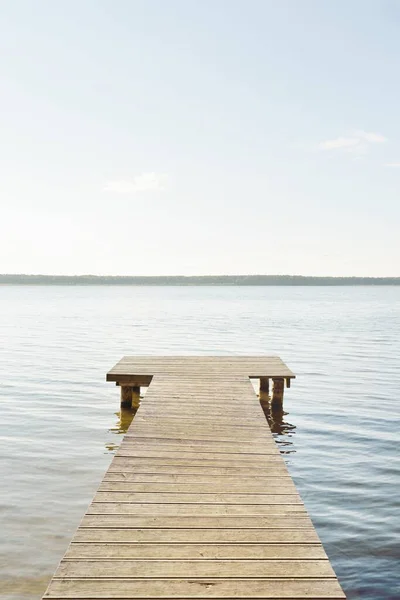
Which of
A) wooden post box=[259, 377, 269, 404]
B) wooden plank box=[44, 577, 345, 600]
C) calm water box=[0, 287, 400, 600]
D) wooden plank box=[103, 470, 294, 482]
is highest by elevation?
wooden plank box=[44, 577, 345, 600]

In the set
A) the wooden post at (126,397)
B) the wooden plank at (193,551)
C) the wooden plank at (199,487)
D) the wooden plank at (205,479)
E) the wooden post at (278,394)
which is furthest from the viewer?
the wooden post at (278,394)

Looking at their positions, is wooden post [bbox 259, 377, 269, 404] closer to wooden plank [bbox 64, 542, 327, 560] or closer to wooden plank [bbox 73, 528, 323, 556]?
wooden plank [bbox 73, 528, 323, 556]

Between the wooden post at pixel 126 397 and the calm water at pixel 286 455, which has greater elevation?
the wooden post at pixel 126 397

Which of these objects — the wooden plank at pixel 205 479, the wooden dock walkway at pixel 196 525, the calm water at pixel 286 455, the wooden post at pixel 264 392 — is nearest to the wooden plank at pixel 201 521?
the wooden dock walkway at pixel 196 525

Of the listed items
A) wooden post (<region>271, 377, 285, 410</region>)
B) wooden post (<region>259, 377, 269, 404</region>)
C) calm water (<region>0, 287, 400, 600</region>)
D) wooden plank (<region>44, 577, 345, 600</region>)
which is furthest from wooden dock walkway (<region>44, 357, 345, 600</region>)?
wooden post (<region>259, 377, 269, 404</region>)

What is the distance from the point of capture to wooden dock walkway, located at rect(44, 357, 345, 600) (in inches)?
144

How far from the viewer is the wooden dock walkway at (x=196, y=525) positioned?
3666 mm

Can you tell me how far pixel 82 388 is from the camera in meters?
16.4

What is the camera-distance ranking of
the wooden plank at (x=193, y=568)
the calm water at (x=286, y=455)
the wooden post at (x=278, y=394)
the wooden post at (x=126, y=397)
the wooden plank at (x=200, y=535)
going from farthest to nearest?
the wooden post at (x=278, y=394)
the wooden post at (x=126, y=397)
the calm water at (x=286, y=455)
the wooden plank at (x=200, y=535)
the wooden plank at (x=193, y=568)

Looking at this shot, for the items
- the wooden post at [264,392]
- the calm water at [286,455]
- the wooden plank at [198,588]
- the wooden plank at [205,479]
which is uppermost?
the wooden plank at [198,588]

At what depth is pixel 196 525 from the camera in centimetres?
454

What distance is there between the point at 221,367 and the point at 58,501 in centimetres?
571

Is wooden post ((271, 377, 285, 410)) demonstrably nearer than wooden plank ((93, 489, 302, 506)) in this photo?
No

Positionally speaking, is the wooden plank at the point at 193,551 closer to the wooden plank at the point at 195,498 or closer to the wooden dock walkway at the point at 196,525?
the wooden dock walkway at the point at 196,525
